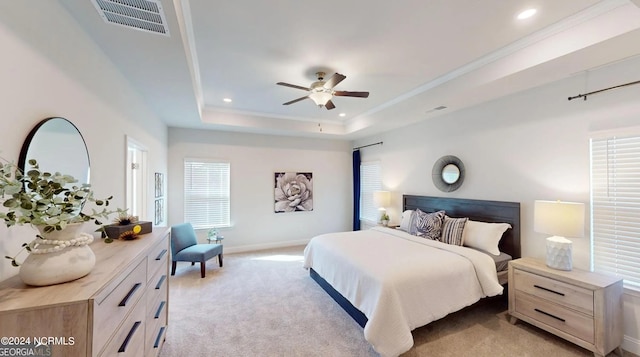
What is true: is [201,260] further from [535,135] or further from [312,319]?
[535,135]

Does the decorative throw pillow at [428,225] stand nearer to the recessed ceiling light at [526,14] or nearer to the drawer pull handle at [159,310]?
the recessed ceiling light at [526,14]

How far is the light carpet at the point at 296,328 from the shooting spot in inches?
89.4

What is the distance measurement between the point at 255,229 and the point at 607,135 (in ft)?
18.0

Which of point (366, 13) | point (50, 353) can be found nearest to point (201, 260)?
point (50, 353)

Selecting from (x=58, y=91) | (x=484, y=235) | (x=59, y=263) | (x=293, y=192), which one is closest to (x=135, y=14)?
(x=58, y=91)

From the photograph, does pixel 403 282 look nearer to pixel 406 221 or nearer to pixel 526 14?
pixel 406 221

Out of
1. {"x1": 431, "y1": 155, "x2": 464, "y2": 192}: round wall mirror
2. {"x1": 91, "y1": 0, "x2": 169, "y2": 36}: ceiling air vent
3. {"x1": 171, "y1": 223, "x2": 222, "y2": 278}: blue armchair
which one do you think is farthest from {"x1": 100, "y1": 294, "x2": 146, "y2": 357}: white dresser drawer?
{"x1": 431, "y1": 155, "x2": 464, "y2": 192}: round wall mirror

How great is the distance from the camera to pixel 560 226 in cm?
243

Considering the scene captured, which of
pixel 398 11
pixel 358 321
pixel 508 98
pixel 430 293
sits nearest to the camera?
pixel 398 11

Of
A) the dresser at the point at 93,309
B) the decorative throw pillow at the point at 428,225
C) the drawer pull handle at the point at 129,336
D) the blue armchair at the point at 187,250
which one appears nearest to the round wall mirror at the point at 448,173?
the decorative throw pillow at the point at 428,225

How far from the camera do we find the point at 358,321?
2.62 metres

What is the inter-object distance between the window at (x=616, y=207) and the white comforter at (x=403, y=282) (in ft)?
3.18

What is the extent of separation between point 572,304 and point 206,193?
18.3 ft

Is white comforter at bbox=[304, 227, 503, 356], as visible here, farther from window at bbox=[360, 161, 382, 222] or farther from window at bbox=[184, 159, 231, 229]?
window at bbox=[184, 159, 231, 229]
